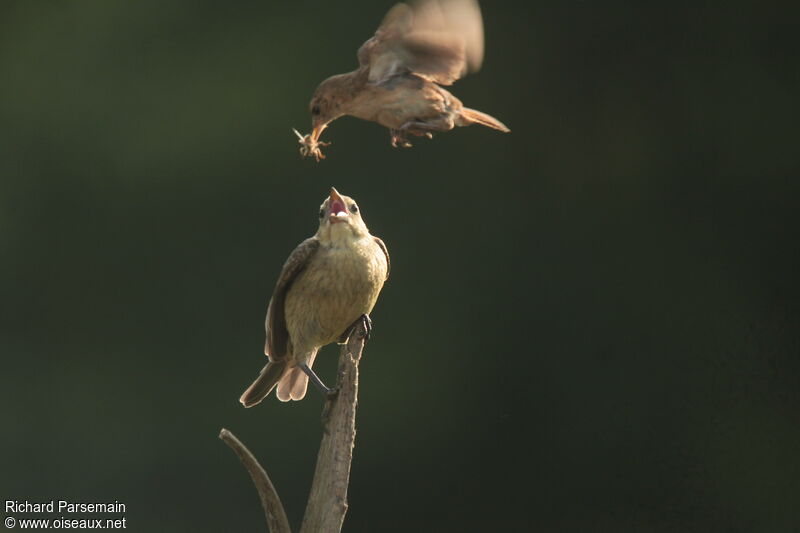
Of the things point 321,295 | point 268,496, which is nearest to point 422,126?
point 321,295

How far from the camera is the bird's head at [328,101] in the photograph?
11.1 ft

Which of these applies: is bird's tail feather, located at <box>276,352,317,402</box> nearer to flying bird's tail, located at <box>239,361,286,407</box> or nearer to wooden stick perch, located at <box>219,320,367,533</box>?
flying bird's tail, located at <box>239,361,286,407</box>

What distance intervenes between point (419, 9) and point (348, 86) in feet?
1.35

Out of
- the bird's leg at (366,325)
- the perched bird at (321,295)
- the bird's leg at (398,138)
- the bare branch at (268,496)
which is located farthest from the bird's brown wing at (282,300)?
the bare branch at (268,496)

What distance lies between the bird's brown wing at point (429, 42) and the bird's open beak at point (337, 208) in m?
0.36

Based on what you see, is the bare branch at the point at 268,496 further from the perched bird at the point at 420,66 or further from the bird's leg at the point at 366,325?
the perched bird at the point at 420,66

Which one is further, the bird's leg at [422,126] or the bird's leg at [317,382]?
the bird's leg at [422,126]

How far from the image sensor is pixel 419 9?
10.1 ft

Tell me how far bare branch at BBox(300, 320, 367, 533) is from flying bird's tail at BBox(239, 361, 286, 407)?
560 mm

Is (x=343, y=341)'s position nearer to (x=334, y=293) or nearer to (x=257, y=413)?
(x=334, y=293)

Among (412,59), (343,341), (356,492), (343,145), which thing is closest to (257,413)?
(356,492)

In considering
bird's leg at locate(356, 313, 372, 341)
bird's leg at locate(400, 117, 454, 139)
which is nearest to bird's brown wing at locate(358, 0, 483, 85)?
bird's leg at locate(400, 117, 454, 139)

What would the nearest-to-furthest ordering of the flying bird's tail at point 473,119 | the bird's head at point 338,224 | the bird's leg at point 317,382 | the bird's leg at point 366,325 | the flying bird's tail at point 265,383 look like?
the bird's leg at point 317,382
the flying bird's tail at point 473,119
the bird's leg at point 366,325
the bird's head at point 338,224
the flying bird's tail at point 265,383

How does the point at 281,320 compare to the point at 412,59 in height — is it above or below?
below
